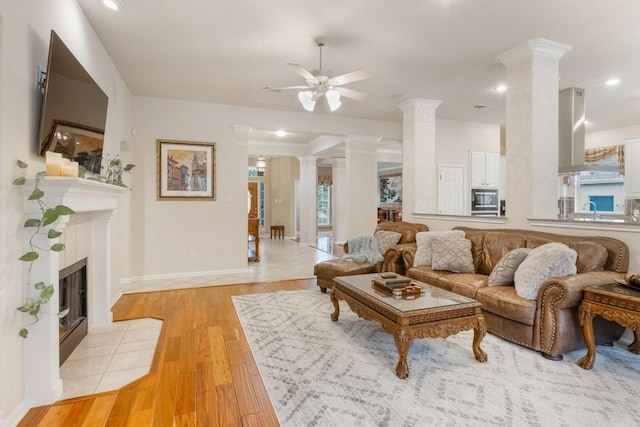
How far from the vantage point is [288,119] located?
20.1 ft

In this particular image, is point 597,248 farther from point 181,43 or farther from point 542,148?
point 181,43

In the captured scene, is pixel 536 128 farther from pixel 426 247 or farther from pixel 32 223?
pixel 32 223

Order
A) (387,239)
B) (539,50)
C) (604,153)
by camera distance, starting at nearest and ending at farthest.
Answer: (539,50) → (387,239) → (604,153)

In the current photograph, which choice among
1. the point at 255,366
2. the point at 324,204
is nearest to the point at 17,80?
the point at 255,366

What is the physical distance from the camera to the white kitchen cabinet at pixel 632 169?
20.7 feet

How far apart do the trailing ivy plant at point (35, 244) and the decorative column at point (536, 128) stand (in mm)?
4063

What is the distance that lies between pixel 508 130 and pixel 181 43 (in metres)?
3.74

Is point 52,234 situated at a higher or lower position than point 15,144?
lower

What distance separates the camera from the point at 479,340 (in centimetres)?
253

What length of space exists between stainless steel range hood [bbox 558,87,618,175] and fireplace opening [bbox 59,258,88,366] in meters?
5.52

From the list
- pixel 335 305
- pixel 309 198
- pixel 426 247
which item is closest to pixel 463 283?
pixel 426 247

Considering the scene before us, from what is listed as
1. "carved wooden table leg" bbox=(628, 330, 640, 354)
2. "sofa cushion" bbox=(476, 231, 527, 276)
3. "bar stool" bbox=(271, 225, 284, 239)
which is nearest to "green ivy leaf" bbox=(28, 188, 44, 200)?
"sofa cushion" bbox=(476, 231, 527, 276)

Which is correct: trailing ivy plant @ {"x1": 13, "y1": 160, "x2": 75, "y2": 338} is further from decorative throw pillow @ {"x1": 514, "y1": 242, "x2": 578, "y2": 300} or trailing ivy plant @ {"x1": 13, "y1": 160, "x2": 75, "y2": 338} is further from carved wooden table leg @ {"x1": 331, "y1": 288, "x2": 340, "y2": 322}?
decorative throw pillow @ {"x1": 514, "y1": 242, "x2": 578, "y2": 300}

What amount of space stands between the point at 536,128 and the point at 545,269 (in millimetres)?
1693
